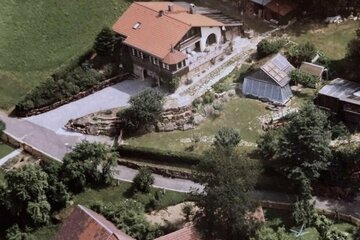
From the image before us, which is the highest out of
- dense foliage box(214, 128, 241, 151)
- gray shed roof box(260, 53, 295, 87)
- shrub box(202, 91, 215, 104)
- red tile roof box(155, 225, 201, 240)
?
gray shed roof box(260, 53, 295, 87)

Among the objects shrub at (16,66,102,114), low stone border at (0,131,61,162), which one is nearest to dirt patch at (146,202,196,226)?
low stone border at (0,131,61,162)

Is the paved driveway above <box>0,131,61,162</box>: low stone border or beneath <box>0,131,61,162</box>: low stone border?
above

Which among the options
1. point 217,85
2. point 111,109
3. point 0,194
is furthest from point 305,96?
point 0,194

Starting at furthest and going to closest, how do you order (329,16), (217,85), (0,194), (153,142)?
1. (329,16)
2. (217,85)
3. (153,142)
4. (0,194)

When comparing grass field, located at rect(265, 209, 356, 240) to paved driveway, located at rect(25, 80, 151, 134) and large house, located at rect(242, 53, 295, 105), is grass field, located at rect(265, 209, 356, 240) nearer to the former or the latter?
large house, located at rect(242, 53, 295, 105)

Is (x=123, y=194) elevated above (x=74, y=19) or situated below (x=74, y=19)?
below

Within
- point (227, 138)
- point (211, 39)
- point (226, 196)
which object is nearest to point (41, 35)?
point (211, 39)

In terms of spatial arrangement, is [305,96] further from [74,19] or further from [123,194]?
[74,19]
